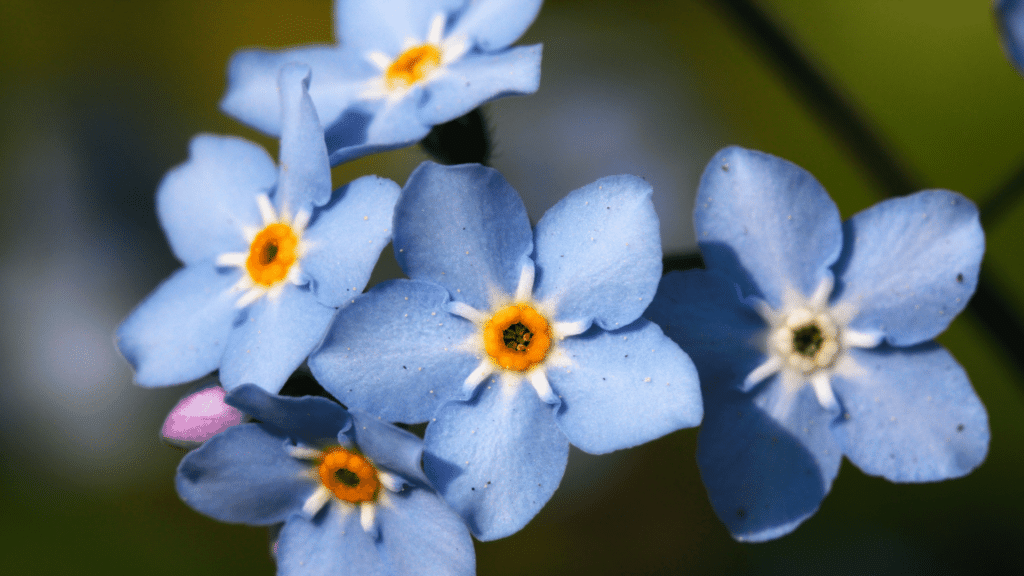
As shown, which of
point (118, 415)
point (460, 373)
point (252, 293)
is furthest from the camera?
point (118, 415)

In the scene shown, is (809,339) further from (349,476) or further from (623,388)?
(349,476)

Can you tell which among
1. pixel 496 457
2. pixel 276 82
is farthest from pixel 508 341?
pixel 276 82

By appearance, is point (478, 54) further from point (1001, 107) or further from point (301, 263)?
point (1001, 107)

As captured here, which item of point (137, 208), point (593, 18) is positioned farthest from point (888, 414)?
point (137, 208)

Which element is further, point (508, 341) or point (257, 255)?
point (257, 255)

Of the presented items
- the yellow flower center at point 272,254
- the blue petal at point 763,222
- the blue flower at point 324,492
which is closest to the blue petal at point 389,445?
the blue flower at point 324,492

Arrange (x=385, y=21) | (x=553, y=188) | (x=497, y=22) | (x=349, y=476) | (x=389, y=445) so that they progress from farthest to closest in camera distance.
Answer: (x=553, y=188) < (x=385, y=21) < (x=497, y=22) < (x=349, y=476) < (x=389, y=445)
